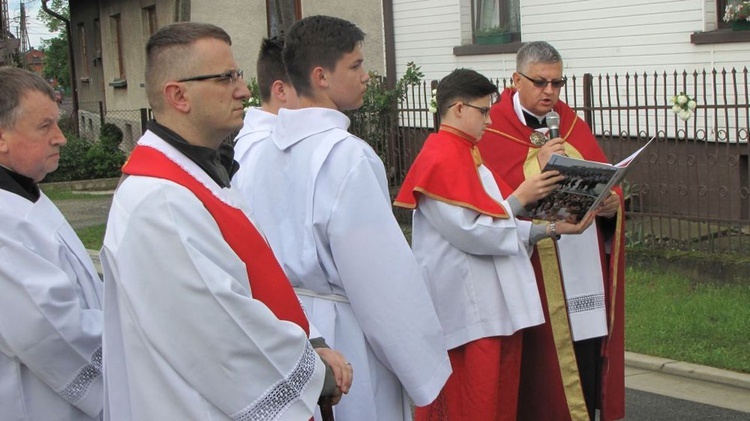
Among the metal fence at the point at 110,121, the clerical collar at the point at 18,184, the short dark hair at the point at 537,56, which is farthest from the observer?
the metal fence at the point at 110,121

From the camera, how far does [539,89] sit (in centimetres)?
534

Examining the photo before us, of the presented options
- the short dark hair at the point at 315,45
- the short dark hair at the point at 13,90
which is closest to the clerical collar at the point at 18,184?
the short dark hair at the point at 13,90

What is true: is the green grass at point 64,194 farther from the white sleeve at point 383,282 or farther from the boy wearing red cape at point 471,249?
the white sleeve at point 383,282

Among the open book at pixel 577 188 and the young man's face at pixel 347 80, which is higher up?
the young man's face at pixel 347 80

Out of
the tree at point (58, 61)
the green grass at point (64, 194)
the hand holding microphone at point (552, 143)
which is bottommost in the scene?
the green grass at point (64, 194)

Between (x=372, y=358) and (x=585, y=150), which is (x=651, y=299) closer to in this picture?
(x=585, y=150)

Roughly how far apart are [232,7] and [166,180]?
61.0ft

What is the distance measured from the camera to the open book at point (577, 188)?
4.72 m

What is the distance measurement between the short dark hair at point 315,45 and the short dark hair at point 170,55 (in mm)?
802

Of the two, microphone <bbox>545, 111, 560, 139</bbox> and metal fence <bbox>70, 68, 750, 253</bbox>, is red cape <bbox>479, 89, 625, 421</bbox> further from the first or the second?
metal fence <bbox>70, 68, 750, 253</bbox>

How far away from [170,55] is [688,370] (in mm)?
5050

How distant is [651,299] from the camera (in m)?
8.74

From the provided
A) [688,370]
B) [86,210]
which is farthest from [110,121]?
[688,370]

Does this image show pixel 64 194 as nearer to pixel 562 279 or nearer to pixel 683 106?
pixel 683 106
